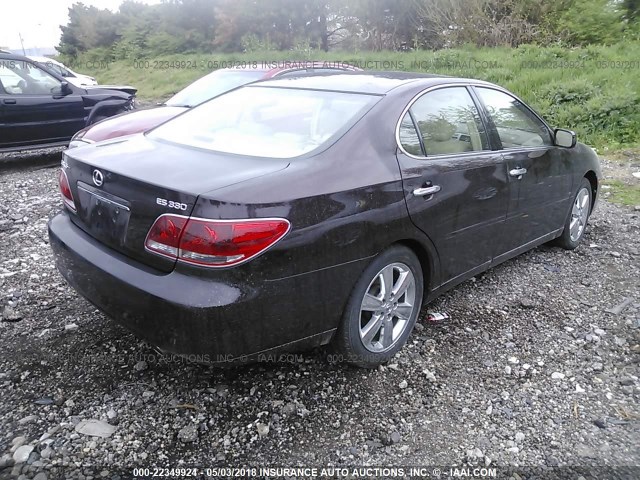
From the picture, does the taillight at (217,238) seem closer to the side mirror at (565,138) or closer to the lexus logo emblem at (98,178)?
the lexus logo emblem at (98,178)

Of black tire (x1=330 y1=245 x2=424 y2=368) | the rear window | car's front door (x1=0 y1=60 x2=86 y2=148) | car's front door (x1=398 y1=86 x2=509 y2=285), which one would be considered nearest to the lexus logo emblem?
black tire (x1=330 y1=245 x2=424 y2=368)

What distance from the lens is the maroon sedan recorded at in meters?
6.18

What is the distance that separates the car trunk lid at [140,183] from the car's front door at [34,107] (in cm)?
574

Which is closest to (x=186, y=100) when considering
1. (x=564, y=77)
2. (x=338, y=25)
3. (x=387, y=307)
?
(x=387, y=307)

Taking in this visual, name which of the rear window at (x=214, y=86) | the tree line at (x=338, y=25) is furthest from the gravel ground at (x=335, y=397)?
the tree line at (x=338, y=25)

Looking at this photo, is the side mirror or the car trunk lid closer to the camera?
the car trunk lid

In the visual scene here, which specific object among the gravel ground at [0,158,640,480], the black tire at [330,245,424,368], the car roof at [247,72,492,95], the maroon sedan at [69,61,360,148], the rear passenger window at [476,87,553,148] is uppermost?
the car roof at [247,72,492,95]

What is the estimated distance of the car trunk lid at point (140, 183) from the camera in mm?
2373

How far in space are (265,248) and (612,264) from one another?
3679 mm

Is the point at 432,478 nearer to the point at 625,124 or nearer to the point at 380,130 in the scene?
the point at 380,130

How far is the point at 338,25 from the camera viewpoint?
23.3 metres

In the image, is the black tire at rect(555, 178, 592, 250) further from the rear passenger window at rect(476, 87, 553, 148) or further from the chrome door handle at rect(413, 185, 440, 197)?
the chrome door handle at rect(413, 185, 440, 197)

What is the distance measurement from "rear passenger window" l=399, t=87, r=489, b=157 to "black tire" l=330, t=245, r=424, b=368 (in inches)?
26.0

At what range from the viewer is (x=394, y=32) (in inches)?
781
